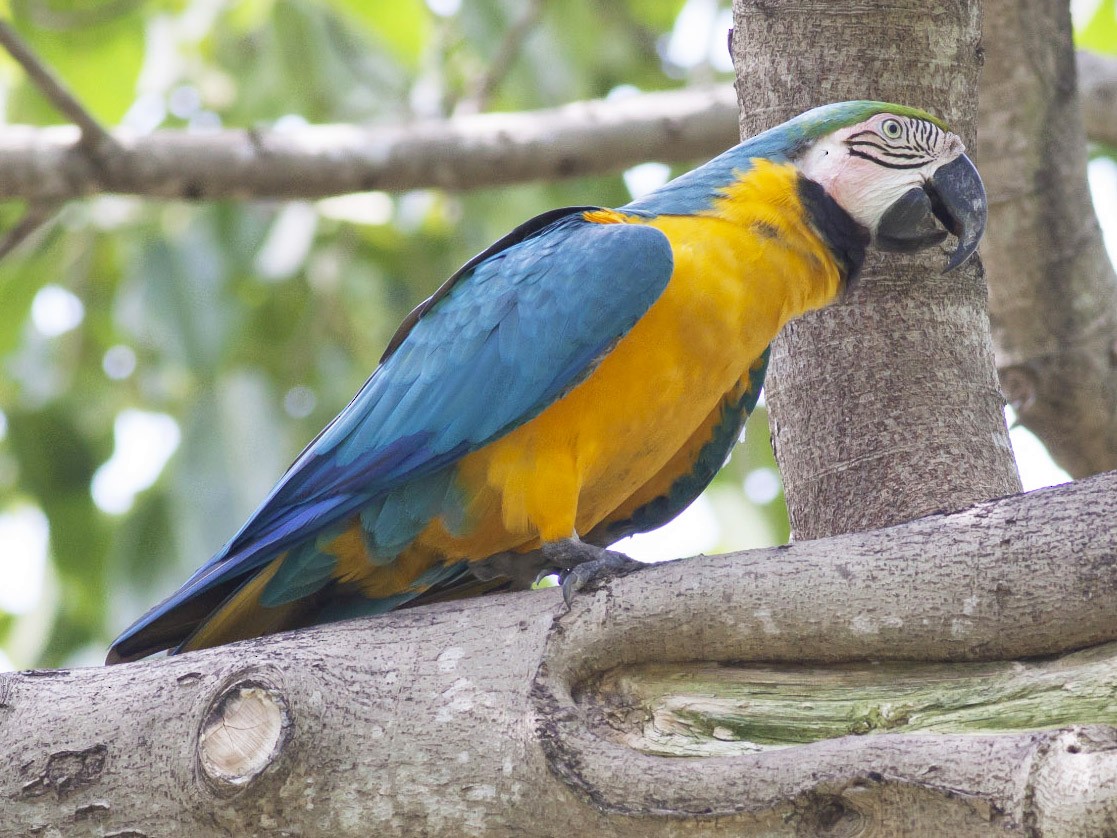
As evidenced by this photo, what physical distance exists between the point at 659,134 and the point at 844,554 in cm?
287

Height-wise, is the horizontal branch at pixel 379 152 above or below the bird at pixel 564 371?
above

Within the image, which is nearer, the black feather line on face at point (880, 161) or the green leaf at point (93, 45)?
the black feather line on face at point (880, 161)

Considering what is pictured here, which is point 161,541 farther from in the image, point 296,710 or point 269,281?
point 296,710

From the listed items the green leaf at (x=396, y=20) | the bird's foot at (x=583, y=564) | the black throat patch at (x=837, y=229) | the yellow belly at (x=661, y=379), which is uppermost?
the green leaf at (x=396, y=20)

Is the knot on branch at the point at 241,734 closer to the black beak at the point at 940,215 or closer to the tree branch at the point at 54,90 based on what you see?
the black beak at the point at 940,215

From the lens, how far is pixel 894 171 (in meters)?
3.05

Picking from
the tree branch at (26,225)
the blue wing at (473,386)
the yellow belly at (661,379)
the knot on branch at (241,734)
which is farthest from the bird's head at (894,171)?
the tree branch at (26,225)

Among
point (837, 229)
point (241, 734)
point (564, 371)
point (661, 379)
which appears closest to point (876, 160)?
point (837, 229)

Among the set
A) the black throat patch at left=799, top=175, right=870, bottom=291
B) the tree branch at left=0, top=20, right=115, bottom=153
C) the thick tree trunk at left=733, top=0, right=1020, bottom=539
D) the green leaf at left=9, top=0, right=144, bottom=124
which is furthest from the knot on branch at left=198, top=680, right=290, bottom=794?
the green leaf at left=9, top=0, right=144, bottom=124

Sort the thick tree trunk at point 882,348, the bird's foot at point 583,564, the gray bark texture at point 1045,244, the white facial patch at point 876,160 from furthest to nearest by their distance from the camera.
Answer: the gray bark texture at point 1045,244
the white facial patch at point 876,160
the thick tree trunk at point 882,348
the bird's foot at point 583,564

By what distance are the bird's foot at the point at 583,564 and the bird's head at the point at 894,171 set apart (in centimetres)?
103

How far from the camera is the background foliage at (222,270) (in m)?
4.97

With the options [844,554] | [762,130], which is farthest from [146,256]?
[844,554]

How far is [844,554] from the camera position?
2.20 meters
